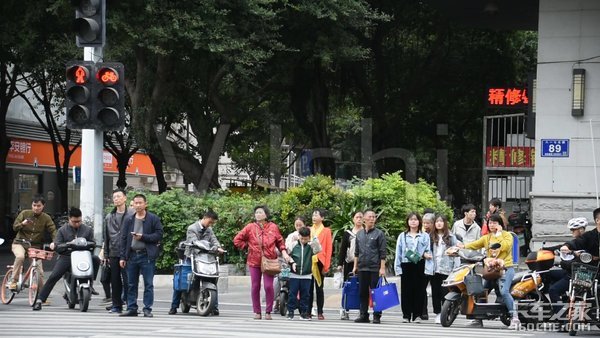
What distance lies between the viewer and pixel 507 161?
97.8 ft

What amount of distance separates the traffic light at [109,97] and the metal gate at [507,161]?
1398cm

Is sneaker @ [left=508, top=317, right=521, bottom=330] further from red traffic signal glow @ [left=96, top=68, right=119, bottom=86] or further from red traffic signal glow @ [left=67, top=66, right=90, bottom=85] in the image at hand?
red traffic signal glow @ [left=67, top=66, right=90, bottom=85]

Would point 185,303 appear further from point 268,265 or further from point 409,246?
point 409,246

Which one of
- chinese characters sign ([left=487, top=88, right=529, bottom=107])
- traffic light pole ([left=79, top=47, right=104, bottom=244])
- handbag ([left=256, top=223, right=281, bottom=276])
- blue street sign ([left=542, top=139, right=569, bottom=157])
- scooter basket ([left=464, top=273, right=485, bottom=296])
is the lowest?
scooter basket ([left=464, top=273, right=485, bottom=296])

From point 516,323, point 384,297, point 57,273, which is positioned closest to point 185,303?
point 57,273

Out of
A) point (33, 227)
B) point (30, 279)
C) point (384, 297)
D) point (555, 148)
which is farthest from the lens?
point (555, 148)

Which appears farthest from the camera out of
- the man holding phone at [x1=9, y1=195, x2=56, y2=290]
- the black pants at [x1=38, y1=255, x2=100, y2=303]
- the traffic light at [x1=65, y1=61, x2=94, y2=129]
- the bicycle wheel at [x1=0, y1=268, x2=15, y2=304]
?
the man holding phone at [x1=9, y1=195, x2=56, y2=290]

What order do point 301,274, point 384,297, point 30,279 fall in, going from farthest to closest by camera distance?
1. point 30,279
2. point 301,274
3. point 384,297

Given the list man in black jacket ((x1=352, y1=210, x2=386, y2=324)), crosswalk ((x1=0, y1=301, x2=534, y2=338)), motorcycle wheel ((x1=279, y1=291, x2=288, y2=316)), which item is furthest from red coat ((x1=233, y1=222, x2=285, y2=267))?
man in black jacket ((x1=352, y1=210, x2=386, y2=324))

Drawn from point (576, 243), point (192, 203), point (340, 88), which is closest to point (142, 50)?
point (192, 203)

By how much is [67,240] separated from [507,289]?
23.2 feet

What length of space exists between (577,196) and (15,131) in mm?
32138

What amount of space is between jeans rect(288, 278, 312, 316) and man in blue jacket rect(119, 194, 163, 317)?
83.8 inches

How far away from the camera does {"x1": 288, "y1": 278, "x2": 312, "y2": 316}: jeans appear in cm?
1811
